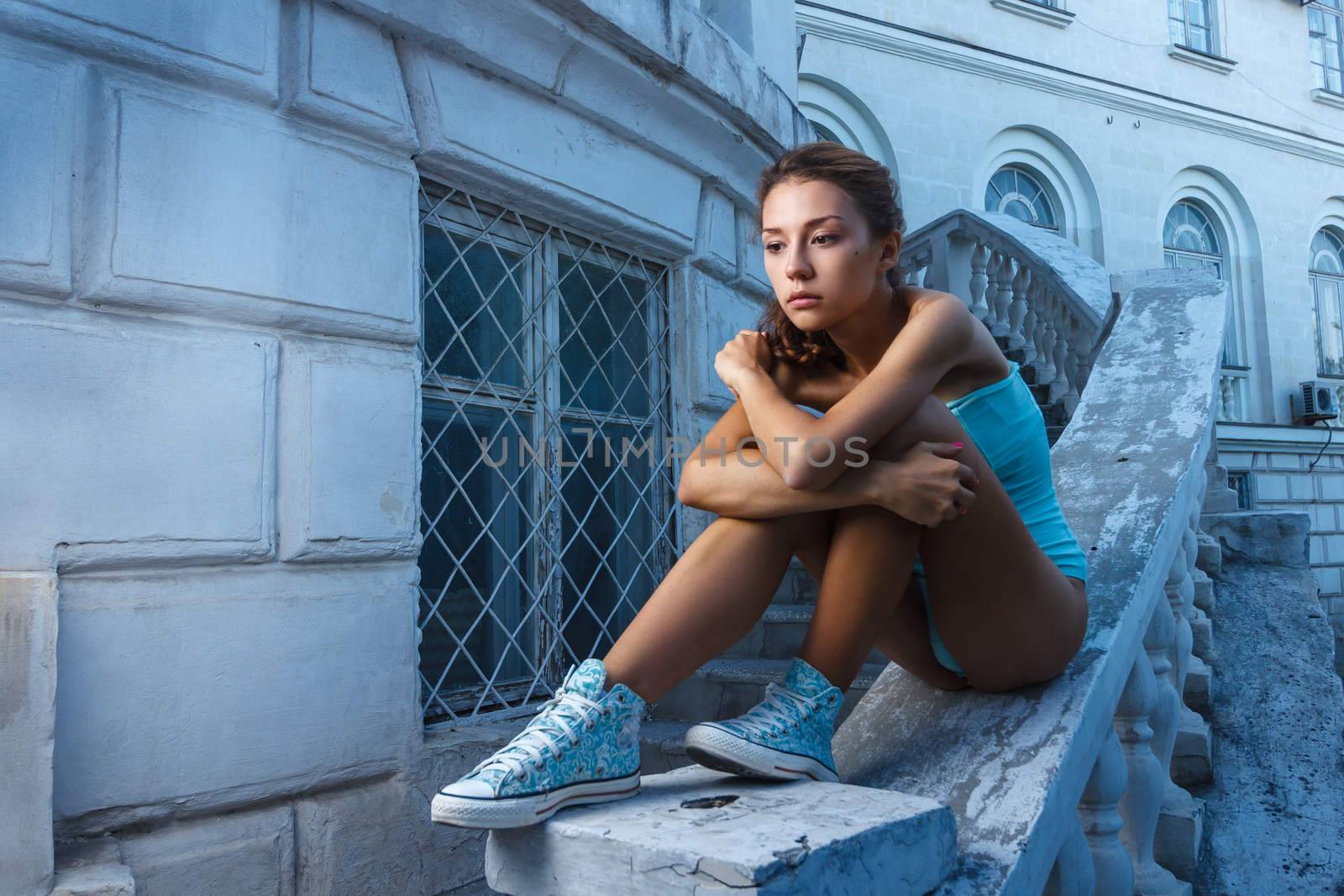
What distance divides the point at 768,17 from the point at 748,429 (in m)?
3.63

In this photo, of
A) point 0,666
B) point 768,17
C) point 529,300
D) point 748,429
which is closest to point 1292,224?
point 768,17

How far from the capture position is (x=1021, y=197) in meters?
11.1

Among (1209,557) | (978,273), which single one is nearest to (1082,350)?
(978,273)

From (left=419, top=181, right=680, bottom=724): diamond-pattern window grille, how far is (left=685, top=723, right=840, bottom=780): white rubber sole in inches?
54.6

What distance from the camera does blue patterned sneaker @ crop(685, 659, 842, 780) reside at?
4.32 feet

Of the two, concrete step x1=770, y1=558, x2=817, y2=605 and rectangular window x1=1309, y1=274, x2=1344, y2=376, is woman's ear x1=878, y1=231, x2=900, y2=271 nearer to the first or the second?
concrete step x1=770, y1=558, x2=817, y2=605

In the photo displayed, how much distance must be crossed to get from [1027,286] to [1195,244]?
789cm

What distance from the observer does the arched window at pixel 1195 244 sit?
39.7 feet

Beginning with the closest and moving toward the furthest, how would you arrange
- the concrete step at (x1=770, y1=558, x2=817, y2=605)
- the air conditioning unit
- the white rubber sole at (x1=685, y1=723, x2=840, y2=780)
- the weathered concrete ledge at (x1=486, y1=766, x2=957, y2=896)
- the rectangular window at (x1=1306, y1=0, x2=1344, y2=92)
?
the weathered concrete ledge at (x1=486, y1=766, x2=957, y2=896) → the white rubber sole at (x1=685, y1=723, x2=840, y2=780) → the concrete step at (x1=770, y1=558, x2=817, y2=605) → the air conditioning unit → the rectangular window at (x1=1306, y1=0, x2=1344, y2=92)

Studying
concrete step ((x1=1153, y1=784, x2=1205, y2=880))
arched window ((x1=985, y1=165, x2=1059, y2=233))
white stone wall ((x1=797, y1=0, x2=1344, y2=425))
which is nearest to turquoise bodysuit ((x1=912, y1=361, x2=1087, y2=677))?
concrete step ((x1=1153, y1=784, x2=1205, y2=880))

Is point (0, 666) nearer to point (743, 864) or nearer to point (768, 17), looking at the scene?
point (743, 864)

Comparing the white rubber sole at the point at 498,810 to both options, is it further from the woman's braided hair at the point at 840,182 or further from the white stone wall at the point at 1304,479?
the white stone wall at the point at 1304,479

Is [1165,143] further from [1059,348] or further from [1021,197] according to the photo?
[1059,348]

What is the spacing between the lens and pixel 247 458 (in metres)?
2.07
